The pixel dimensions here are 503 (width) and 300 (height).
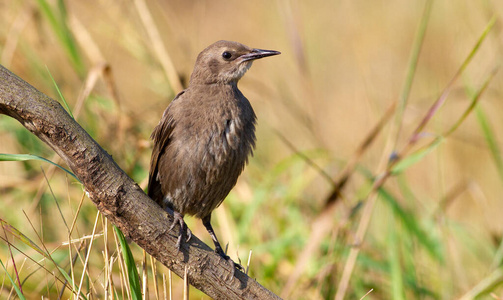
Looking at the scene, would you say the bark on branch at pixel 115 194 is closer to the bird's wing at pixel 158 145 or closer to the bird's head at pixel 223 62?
the bird's wing at pixel 158 145

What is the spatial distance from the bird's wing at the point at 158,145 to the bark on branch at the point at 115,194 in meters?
0.83

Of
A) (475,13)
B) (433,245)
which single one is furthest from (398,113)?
(475,13)

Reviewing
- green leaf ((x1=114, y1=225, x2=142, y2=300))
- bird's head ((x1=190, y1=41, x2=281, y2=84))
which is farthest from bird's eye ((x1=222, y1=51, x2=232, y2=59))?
green leaf ((x1=114, y1=225, x2=142, y2=300))

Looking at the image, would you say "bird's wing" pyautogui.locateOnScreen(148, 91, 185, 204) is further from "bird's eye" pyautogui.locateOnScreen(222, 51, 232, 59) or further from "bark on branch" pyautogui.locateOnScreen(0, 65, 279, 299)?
"bark on branch" pyautogui.locateOnScreen(0, 65, 279, 299)

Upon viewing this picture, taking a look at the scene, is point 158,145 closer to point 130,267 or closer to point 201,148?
point 201,148

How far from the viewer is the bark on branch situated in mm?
2203

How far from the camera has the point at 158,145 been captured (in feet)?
11.3

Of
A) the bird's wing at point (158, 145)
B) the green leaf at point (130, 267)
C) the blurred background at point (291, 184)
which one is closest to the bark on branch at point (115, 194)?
the green leaf at point (130, 267)

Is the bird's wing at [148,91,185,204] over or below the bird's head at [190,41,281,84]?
below

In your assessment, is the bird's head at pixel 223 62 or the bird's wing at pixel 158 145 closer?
the bird's wing at pixel 158 145

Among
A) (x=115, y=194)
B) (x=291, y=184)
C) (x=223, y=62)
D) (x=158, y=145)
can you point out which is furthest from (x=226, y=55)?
(x=291, y=184)

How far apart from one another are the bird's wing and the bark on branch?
2.71ft

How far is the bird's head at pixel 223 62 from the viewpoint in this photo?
3.60 metres

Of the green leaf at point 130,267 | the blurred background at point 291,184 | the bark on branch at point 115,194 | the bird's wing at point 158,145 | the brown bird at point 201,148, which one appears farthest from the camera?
the blurred background at point 291,184
